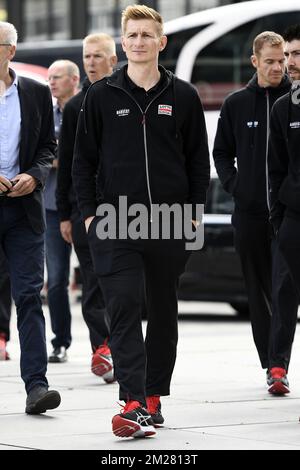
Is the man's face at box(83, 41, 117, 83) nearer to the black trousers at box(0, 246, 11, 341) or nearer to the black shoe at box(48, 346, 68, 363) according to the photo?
the black trousers at box(0, 246, 11, 341)

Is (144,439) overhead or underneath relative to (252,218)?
underneath

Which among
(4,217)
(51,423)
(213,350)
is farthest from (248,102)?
A: (213,350)

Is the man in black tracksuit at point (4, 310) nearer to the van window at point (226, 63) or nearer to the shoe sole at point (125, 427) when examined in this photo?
the shoe sole at point (125, 427)

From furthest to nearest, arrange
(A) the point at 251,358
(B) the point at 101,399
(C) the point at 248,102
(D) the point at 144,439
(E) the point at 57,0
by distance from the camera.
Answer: (E) the point at 57,0 → (A) the point at 251,358 → (C) the point at 248,102 → (B) the point at 101,399 → (D) the point at 144,439

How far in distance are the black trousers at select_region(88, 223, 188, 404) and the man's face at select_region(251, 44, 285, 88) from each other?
6.82 ft

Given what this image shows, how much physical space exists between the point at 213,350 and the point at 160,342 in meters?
4.57

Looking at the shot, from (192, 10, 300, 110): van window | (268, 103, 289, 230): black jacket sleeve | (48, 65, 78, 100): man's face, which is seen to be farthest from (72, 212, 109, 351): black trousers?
(192, 10, 300, 110): van window

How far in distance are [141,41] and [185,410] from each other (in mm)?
2084

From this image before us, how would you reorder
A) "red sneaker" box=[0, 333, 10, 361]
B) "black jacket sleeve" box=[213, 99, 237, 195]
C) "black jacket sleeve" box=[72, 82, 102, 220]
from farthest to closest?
"red sneaker" box=[0, 333, 10, 361]
"black jacket sleeve" box=[213, 99, 237, 195]
"black jacket sleeve" box=[72, 82, 102, 220]

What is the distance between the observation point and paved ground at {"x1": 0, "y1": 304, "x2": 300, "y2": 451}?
6387 mm

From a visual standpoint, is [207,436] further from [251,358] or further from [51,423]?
[251,358]

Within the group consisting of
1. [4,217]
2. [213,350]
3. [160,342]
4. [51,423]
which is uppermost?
[4,217]

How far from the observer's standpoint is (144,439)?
21.3 ft

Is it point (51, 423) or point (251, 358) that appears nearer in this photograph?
point (51, 423)
